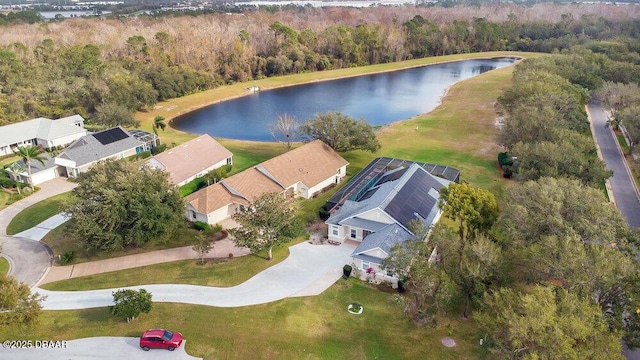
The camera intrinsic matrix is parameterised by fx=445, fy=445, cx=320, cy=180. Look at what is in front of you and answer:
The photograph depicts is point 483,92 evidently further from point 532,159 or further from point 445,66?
→ point 532,159

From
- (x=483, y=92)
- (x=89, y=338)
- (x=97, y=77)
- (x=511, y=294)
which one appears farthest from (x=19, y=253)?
(x=483, y=92)

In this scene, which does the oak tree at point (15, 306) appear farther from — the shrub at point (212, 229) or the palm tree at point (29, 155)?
the palm tree at point (29, 155)

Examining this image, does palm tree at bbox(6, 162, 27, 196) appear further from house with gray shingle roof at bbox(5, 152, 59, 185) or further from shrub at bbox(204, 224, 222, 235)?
shrub at bbox(204, 224, 222, 235)

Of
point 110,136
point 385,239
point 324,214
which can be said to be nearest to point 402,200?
point 385,239

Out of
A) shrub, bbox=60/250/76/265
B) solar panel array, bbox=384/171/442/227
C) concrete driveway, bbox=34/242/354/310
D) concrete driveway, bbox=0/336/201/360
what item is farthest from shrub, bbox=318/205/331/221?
shrub, bbox=60/250/76/265

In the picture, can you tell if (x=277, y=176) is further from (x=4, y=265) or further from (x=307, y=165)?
(x=4, y=265)

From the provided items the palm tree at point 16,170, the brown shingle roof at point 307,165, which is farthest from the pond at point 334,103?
the palm tree at point 16,170
